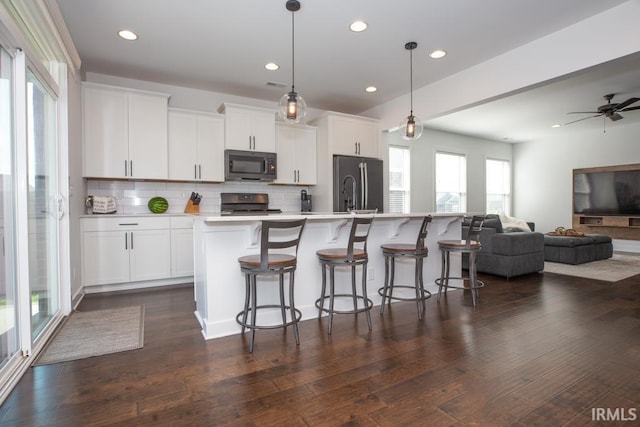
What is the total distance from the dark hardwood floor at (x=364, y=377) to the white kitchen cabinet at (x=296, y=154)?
2.90 m

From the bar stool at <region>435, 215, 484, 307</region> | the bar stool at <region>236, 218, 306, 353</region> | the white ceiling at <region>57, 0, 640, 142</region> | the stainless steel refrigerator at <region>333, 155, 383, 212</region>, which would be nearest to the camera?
the bar stool at <region>236, 218, 306, 353</region>

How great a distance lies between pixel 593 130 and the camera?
7.95m

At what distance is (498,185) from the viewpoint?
30.7ft

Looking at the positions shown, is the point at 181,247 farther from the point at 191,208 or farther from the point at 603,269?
the point at 603,269

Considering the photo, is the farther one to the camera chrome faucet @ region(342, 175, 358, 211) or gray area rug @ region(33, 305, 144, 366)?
chrome faucet @ region(342, 175, 358, 211)

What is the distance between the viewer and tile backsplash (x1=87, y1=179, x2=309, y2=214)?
4.42 m

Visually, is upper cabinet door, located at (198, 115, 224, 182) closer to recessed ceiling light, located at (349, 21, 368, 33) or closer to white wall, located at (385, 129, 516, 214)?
recessed ceiling light, located at (349, 21, 368, 33)

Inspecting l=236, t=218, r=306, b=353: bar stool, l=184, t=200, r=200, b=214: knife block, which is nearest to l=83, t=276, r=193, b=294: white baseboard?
l=184, t=200, r=200, b=214: knife block

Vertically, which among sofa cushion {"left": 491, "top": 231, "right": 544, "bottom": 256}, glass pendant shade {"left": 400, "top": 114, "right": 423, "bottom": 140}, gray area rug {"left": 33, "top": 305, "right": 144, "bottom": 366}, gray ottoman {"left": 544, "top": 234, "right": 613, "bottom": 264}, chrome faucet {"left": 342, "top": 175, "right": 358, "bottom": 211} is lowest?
gray area rug {"left": 33, "top": 305, "right": 144, "bottom": 366}

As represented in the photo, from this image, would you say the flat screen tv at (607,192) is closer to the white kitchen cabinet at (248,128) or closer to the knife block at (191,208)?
the white kitchen cabinet at (248,128)

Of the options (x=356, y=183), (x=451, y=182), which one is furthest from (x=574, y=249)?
(x=356, y=183)

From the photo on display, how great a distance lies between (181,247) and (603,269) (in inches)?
258

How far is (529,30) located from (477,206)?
235 inches

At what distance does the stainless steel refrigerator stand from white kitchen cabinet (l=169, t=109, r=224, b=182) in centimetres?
181
